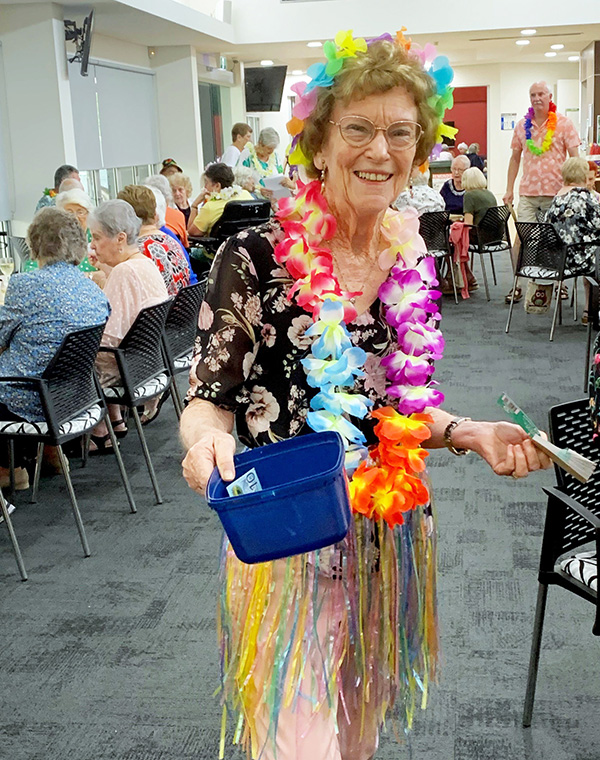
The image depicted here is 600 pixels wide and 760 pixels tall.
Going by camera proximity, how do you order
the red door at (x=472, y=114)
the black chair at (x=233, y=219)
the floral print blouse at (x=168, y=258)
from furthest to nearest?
the red door at (x=472, y=114), the black chair at (x=233, y=219), the floral print blouse at (x=168, y=258)

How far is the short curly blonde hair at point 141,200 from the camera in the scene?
4973 mm

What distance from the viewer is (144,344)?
13.4ft

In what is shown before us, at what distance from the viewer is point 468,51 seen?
1636 centimetres

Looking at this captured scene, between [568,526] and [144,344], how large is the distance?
7.66 ft

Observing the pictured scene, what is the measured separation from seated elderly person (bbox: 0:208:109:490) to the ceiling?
8.71m

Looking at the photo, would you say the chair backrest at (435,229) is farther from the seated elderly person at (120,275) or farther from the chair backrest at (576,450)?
the chair backrest at (576,450)

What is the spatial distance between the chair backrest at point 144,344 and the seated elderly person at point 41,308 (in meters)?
0.25

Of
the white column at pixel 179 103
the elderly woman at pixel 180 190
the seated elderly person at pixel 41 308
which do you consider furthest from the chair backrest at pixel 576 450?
the white column at pixel 179 103

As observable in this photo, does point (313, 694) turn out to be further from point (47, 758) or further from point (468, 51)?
point (468, 51)

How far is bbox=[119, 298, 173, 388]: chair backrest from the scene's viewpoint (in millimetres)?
3959

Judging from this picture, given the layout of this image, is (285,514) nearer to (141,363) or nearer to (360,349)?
(360,349)

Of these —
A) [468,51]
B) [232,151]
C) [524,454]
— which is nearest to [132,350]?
[524,454]

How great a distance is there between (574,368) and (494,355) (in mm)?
647

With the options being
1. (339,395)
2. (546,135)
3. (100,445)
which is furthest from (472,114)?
(339,395)
